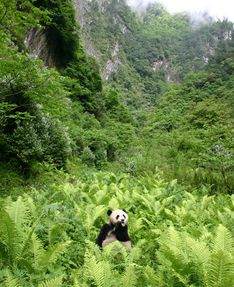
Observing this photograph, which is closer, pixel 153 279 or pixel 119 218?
pixel 153 279

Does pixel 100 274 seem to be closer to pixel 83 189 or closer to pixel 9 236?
pixel 9 236

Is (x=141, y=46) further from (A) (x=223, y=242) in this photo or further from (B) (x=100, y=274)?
(B) (x=100, y=274)

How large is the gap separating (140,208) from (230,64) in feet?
132

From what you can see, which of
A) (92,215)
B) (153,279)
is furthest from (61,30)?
(153,279)

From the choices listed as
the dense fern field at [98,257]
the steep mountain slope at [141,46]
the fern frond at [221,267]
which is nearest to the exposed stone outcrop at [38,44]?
the dense fern field at [98,257]

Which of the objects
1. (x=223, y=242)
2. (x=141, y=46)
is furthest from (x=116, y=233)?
(x=141, y=46)

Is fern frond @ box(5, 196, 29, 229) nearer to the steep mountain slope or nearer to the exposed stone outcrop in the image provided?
the exposed stone outcrop

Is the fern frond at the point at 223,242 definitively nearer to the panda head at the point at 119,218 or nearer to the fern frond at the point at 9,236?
the panda head at the point at 119,218

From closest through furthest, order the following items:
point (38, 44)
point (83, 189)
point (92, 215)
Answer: point (92, 215)
point (83, 189)
point (38, 44)

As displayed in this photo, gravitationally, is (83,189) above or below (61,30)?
below

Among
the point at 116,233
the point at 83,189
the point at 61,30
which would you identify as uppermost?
the point at 61,30

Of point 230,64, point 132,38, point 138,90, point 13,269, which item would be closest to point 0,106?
point 13,269

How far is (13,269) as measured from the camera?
1.64 metres

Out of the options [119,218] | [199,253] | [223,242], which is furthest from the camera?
[119,218]
